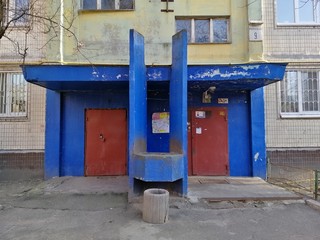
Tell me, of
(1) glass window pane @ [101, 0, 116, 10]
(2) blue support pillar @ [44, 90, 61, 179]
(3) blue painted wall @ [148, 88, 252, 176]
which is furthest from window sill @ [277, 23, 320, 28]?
(2) blue support pillar @ [44, 90, 61, 179]

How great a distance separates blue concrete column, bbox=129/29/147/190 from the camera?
707 cm

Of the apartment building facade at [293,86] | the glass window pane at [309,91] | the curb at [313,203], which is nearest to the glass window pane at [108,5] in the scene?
the apartment building facade at [293,86]

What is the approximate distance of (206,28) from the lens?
10.3 meters

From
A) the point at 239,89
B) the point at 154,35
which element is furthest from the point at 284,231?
the point at 154,35

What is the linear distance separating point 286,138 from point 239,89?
2.48m

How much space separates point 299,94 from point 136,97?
6472 millimetres

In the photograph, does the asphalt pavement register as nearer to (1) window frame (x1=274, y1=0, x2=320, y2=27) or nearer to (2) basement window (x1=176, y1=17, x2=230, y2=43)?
(2) basement window (x1=176, y1=17, x2=230, y2=43)

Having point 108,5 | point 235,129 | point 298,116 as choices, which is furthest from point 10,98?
point 298,116

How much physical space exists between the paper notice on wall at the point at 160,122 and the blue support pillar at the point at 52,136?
325 cm

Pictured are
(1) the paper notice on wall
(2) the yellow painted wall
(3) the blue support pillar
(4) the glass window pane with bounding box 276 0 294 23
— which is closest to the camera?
(3) the blue support pillar

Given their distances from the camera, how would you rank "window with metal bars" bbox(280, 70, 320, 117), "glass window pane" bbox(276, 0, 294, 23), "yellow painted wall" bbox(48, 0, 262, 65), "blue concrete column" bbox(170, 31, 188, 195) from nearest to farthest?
"blue concrete column" bbox(170, 31, 188, 195) → "yellow painted wall" bbox(48, 0, 262, 65) → "window with metal bars" bbox(280, 70, 320, 117) → "glass window pane" bbox(276, 0, 294, 23)

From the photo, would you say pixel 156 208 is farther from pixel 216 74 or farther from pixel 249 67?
pixel 249 67

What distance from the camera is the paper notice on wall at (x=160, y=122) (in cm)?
979

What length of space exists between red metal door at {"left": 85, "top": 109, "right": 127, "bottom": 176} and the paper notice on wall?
1.03 m
